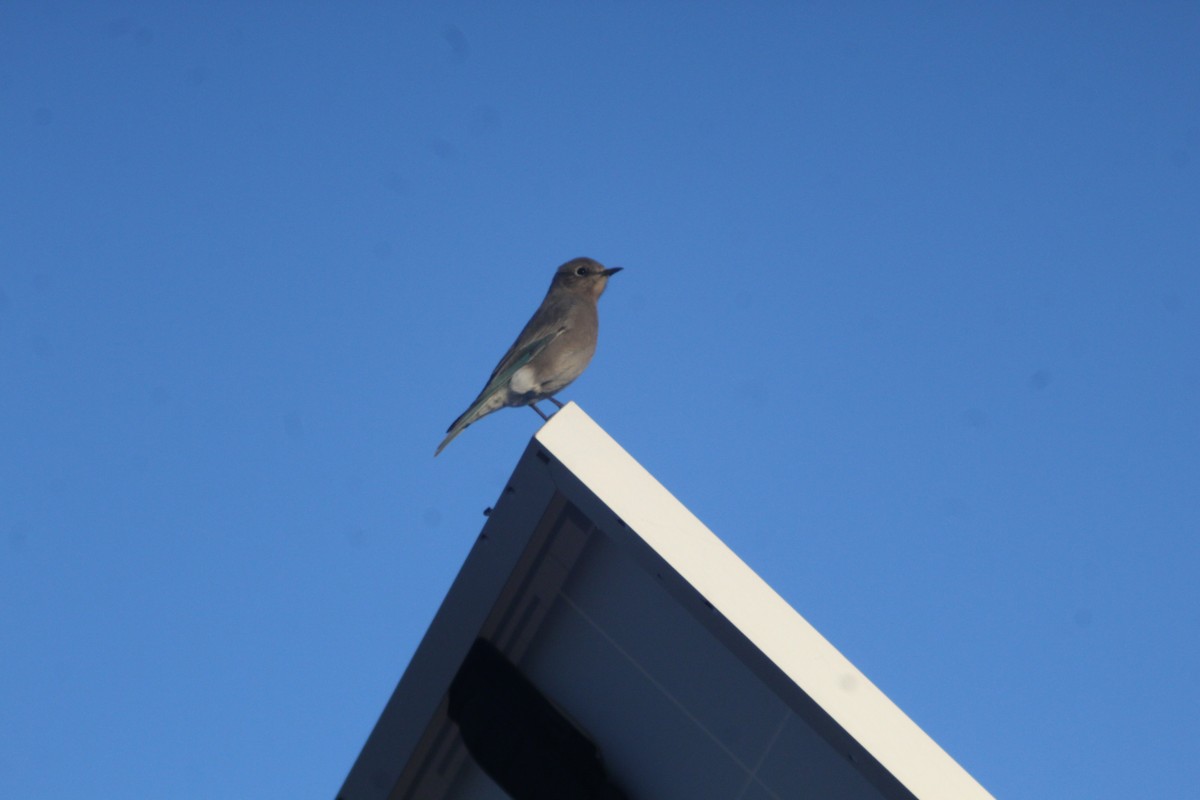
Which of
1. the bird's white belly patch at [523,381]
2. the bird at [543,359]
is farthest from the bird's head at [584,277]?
the bird's white belly patch at [523,381]

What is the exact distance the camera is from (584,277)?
984 cm

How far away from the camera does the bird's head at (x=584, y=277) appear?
32.1ft

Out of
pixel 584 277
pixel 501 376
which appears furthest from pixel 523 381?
pixel 584 277

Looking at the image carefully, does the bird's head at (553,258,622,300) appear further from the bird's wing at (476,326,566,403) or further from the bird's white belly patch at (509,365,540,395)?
the bird's white belly patch at (509,365,540,395)

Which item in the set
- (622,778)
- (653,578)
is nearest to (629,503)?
(653,578)

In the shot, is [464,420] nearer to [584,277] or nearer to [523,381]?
[523,381]

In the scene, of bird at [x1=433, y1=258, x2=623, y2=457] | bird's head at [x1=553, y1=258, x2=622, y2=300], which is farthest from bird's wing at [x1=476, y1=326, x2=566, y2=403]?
bird's head at [x1=553, y1=258, x2=622, y2=300]

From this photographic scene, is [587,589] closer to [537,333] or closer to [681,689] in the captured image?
[681,689]

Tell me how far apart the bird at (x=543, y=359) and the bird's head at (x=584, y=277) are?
156mm

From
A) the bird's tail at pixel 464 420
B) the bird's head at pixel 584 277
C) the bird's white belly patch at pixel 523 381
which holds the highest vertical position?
the bird's head at pixel 584 277

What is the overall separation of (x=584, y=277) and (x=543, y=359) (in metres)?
1.55

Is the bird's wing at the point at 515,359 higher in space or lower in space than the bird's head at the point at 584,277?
lower

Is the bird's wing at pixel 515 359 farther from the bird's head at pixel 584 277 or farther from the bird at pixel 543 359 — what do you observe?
the bird's head at pixel 584 277

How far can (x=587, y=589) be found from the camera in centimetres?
437
